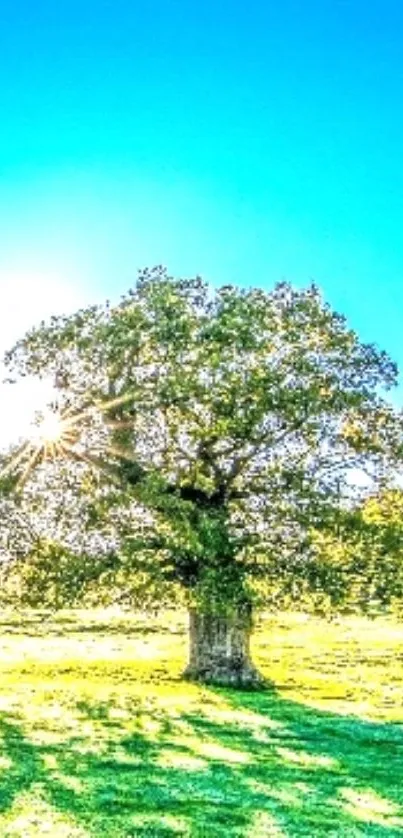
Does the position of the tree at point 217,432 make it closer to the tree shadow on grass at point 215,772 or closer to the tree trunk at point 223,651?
the tree trunk at point 223,651

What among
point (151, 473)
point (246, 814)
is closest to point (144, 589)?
point (151, 473)

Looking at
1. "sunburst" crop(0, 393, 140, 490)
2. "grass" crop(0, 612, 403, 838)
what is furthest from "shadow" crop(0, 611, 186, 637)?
"sunburst" crop(0, 393, 140, 490)

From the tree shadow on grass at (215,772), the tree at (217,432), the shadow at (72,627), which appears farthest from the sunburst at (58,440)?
the shadow at (72,627)

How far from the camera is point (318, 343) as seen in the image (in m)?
37.1

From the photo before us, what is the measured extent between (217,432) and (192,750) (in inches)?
559

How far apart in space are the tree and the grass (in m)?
4.15

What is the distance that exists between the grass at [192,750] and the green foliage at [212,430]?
182 inches

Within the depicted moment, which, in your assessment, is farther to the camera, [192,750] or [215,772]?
[192,750]

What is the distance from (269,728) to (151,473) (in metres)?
10.7

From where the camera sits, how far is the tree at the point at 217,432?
114 feet

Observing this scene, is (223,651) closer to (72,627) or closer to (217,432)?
(217,432)

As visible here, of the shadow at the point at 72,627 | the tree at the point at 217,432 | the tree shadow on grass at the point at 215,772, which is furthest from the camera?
the shadow at the point at 72,627

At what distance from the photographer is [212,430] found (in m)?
35.4

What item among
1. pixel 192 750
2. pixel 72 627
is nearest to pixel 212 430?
pixel 192 750
